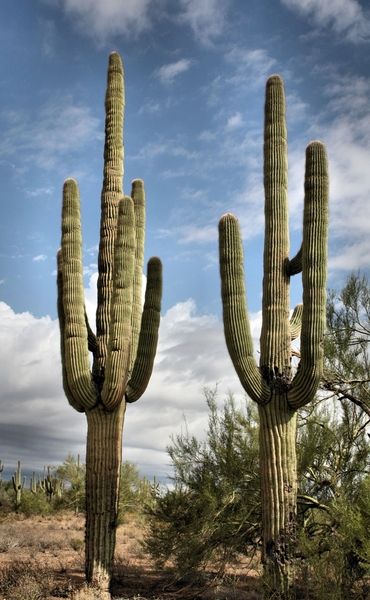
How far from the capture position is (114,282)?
1152 centimetres

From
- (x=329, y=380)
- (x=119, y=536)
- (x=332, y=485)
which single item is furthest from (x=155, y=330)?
(x=119, y=536)

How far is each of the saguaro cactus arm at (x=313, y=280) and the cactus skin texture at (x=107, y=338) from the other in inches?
135

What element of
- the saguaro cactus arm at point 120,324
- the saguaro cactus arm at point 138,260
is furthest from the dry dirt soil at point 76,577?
the saguaro cactus arm at point 138,260

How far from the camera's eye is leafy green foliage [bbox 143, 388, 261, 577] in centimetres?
1116

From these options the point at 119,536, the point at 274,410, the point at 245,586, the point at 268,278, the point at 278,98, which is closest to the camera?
the point at 274,410

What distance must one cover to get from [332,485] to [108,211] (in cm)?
689

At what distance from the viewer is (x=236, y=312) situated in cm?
1002

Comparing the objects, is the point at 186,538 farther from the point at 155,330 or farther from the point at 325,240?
the point at 325,240

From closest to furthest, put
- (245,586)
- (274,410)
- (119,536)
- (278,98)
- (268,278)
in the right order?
(274,410), (268,278), (278,98), (245,586), (119,536)

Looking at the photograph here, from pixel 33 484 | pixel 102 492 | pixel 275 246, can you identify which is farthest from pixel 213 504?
pixel 33 484

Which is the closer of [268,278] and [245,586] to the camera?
[268,278]

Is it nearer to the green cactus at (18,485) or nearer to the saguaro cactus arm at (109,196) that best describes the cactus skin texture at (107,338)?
the saguaro cactus arm at (109,196)

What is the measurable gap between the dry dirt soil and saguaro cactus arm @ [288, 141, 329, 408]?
3.13 m

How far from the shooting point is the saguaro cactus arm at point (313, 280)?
31.1 ft
